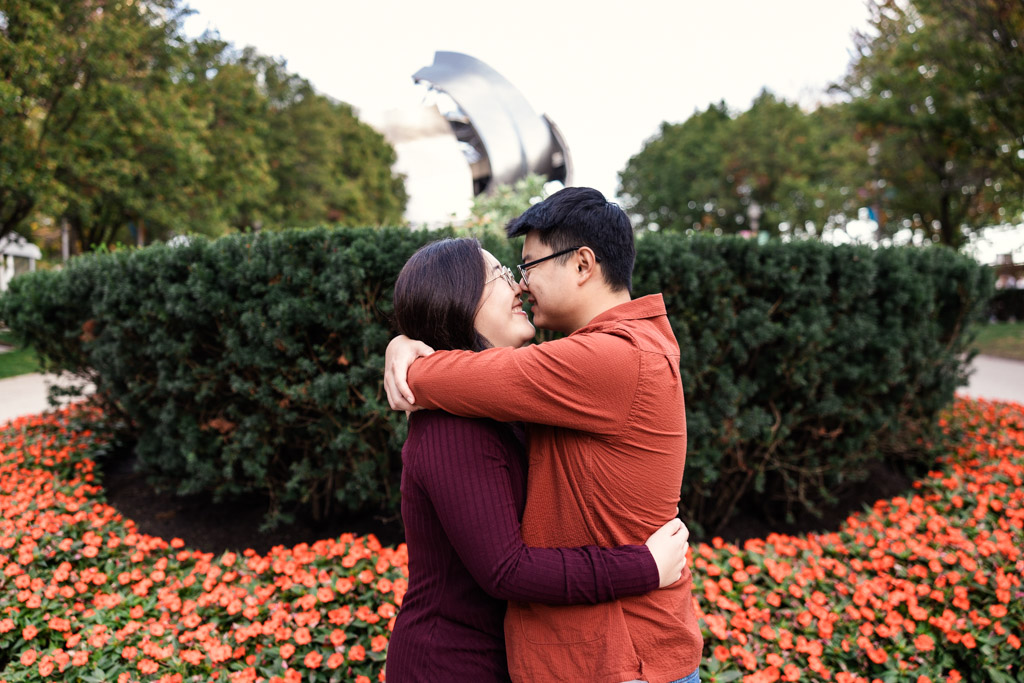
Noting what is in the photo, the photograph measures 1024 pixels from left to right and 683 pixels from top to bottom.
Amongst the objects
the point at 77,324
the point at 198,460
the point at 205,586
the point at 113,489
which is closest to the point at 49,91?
the point at 77,324

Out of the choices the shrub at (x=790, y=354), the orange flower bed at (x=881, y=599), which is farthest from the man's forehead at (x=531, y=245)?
the shrub at (x=790, y=354)

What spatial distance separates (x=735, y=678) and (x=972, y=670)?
41.6 inches

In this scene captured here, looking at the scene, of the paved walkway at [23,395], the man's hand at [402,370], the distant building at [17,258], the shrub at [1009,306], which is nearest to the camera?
the man's hand at [402,370]

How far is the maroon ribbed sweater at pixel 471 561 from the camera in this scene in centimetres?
130

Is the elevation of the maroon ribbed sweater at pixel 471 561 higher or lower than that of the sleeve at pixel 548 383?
lower

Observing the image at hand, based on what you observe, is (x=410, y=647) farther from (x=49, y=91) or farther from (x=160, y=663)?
(x=49, y=91)

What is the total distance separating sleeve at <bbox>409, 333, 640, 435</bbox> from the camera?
4.33 feet

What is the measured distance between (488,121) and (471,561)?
10.1 metres

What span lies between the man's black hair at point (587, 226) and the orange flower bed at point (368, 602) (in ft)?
6.39

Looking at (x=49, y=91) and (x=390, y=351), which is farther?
(x=49, y=91)

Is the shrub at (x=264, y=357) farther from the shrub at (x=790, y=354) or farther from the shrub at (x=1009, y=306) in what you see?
the shrub at (x=1009, y=306)

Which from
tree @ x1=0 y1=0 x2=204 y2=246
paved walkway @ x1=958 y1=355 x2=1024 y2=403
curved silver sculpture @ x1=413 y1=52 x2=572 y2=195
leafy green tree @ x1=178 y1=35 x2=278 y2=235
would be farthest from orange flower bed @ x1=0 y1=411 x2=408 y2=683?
leafy green tree @ x1=178 y1=35 x2=278 y2=235

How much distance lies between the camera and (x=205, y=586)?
3.30 meters

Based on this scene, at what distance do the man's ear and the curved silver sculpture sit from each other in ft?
30.7
